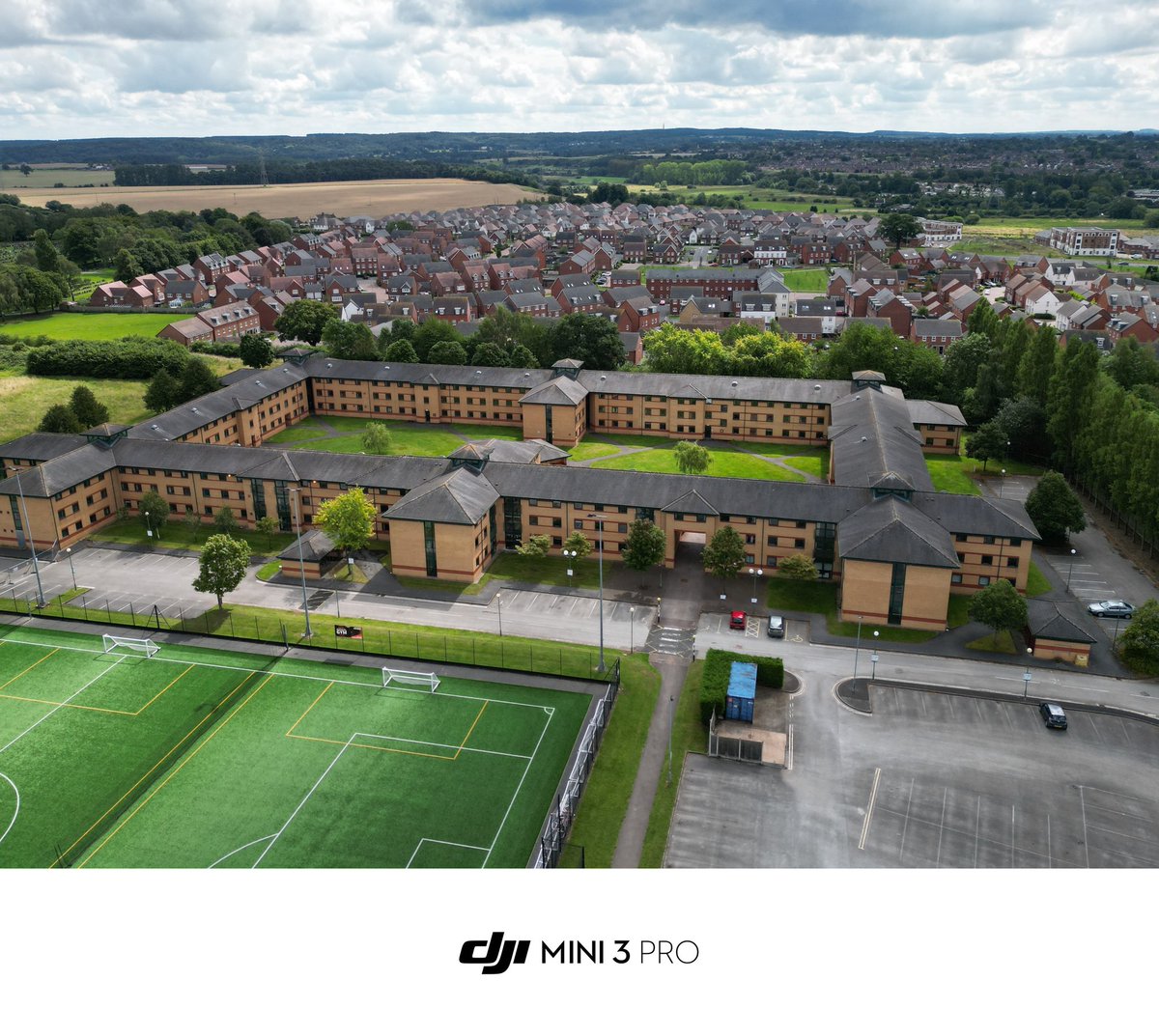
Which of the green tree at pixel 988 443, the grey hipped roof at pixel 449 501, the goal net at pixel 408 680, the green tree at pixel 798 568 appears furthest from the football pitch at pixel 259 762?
the green tree at pixel 988 443

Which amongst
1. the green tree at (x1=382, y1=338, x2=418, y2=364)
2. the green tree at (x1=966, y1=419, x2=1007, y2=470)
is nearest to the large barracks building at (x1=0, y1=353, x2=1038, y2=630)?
the green tree at (x1=966, y1=419, x2=1007, y2=470)

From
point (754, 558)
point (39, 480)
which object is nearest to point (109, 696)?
point (39, 480)

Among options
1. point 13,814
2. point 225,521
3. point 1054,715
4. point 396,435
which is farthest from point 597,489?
point 13,814

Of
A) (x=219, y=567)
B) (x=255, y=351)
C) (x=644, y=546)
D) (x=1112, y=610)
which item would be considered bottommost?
(x=1112, y=610)

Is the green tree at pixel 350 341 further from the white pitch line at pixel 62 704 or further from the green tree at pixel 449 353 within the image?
the white pitch line at pixel 62 704

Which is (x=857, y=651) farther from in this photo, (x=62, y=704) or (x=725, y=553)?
(x=62, y=704)
